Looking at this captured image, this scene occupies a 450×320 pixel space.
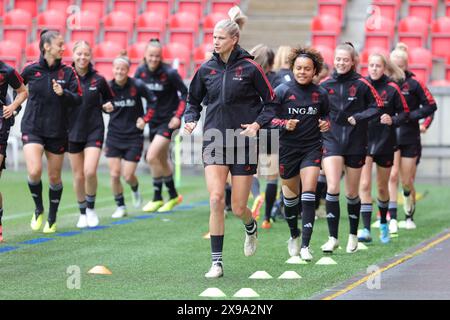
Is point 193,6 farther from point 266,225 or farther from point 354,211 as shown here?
point 354,211

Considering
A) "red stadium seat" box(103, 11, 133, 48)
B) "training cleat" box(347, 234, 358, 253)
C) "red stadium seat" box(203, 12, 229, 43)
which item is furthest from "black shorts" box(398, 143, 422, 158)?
"red stadium seat" box(103, 11, 133, 48)

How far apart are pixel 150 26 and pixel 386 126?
44.2 feet

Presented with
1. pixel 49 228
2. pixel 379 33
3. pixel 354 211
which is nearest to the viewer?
pixel 354 211

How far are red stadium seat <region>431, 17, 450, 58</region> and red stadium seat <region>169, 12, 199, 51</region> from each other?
514 cm

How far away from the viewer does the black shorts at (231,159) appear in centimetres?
1032

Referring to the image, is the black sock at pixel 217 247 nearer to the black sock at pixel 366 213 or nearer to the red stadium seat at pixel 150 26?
the black sock at pixel 366 213

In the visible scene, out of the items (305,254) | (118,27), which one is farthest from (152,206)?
(118,27)

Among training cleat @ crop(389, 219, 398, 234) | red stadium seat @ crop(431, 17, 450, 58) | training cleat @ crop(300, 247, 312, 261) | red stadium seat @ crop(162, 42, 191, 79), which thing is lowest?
training cleat @ crop(389, 219, 398, 234)

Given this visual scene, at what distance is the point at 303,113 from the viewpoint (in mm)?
11500

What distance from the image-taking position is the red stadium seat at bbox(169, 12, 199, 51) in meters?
25.5

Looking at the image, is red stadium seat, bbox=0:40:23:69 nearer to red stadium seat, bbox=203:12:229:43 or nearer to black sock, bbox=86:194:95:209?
red stadium seat, bbox=203:12:229:43

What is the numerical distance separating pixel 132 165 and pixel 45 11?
11.6 m

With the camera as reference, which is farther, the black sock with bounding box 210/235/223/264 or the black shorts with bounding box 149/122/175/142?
the black shorts with bounding box 149/122/175/142

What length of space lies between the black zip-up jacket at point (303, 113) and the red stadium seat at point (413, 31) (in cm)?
1282
